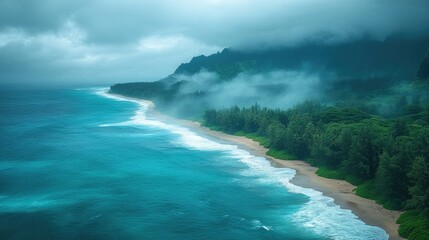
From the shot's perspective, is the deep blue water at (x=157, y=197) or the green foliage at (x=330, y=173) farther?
the green foliage at (x=330, y=173)

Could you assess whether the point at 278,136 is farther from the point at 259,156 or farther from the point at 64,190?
the point at 64,190

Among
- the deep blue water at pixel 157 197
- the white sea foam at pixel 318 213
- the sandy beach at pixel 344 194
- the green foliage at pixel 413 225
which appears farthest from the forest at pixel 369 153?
the deep blue water at pixel 157 197

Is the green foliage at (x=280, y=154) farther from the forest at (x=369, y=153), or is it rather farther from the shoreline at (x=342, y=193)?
the shoreline at (x=342, y=193)

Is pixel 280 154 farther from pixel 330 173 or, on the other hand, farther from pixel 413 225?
pixel 413 225

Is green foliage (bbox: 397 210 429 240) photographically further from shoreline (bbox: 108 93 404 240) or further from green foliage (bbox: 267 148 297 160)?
green foliage (bbox: 267 148 297 160)

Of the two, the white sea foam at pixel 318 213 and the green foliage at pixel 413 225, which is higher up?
the green foliage at pixel 413 225

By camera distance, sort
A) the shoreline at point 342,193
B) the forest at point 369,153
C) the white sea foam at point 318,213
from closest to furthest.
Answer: the white sea foam at point 318,213
the forest at point 369,153
the shoreline at point 342,193

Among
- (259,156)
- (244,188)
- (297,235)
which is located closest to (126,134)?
(259,156)

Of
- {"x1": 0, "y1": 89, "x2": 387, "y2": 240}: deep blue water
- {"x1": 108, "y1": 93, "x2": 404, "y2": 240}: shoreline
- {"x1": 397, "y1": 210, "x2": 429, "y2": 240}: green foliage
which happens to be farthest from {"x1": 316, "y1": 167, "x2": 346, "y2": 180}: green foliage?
{"x1": 397, "y1": 210, "x2": 429, "y2": 240}: green foliage
